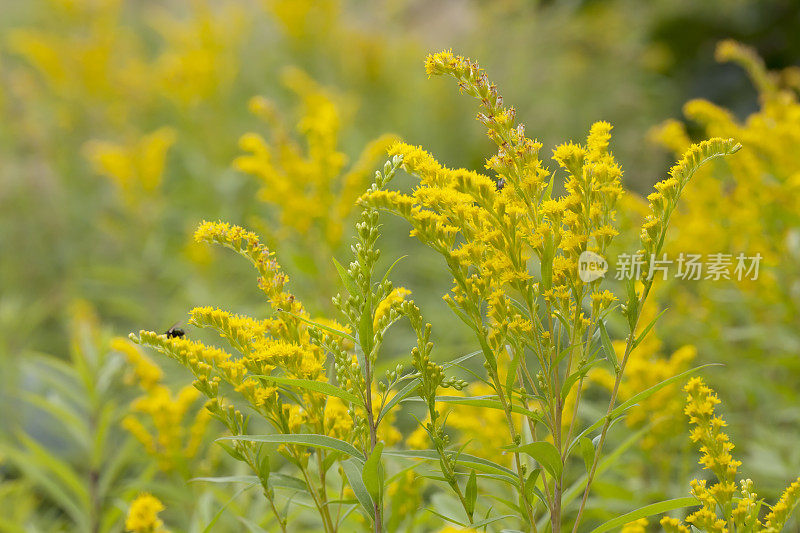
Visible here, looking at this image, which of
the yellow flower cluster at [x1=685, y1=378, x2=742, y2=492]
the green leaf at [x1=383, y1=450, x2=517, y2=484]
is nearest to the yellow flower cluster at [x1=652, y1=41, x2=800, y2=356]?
the yellow flower cluster at [x1=685, y1=378, x2=742, y2=492]

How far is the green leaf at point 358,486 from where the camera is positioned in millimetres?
1234

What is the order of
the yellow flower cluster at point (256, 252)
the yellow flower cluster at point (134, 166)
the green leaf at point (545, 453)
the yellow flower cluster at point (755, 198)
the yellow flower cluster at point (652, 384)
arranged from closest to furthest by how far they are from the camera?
the green leaf at point (545, 453) < the yellow flower cluster at point (256, 252) < the yellow flower cluster at point (652, 384) < the yellow flower cluster at point (755, 198) < the yellow flower cluster at point (134, 166)

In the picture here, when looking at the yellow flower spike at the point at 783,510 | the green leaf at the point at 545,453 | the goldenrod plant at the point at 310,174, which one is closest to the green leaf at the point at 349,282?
the green leaf at the point at 545,453

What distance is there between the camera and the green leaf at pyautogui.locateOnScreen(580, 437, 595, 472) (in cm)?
121

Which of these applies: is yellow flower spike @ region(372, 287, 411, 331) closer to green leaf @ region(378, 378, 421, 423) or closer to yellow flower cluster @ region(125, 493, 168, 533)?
green leaf @ region(378, 378, 421, 423)

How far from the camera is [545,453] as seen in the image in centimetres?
115

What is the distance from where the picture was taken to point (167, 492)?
221 cm

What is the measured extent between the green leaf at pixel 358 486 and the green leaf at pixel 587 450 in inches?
14.2

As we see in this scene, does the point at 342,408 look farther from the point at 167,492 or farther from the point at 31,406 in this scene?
the point at 31,406

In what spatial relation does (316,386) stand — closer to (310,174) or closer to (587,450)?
(587,450)

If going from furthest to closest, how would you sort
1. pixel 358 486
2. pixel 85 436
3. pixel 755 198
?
pixel 755 198, pixel 85 436, pixel 358 486

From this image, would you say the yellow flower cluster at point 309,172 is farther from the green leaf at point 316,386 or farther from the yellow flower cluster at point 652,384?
the green leaf at point 316,386

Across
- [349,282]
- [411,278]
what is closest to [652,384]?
[349,282]

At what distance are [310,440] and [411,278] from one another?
3.73m
